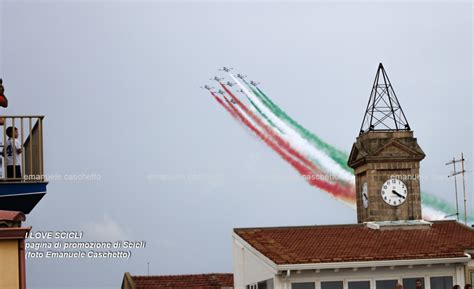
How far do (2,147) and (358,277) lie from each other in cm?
1990

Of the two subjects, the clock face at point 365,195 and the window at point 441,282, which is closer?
the window at point 441,282

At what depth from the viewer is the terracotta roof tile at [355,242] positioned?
137ft

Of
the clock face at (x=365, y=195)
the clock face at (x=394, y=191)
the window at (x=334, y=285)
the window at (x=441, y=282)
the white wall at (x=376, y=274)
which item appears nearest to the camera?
the white wall at (x=376, y=274)

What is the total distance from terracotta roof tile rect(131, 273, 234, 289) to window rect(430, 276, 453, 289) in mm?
12932

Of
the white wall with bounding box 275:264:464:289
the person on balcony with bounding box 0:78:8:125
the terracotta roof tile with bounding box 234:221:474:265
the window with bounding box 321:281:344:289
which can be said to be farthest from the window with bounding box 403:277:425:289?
the person on balcony with bounding box 0:78:8:125

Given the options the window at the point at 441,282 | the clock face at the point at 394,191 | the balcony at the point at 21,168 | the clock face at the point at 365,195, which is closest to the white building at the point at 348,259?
the window at the point at 441,282

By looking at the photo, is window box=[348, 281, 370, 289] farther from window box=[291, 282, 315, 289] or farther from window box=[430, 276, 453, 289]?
window box=[430, 276, 453, 289]

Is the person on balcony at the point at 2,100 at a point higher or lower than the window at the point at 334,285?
higher

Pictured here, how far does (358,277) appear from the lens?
137 ft

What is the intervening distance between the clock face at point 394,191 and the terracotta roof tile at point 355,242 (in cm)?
247

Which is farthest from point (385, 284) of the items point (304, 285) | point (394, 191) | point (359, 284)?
point (394, 191)

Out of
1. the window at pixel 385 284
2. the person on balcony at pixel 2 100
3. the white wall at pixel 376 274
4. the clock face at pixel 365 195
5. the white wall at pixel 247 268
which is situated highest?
the clock face at pixel 365 195

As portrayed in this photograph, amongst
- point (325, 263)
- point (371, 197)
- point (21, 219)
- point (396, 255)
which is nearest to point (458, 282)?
point (396, 255)

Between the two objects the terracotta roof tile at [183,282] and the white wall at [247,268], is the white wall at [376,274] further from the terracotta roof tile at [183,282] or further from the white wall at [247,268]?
the terracotta roof tile at [183,282]
